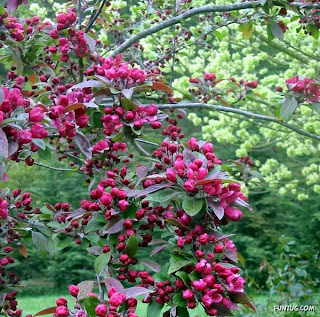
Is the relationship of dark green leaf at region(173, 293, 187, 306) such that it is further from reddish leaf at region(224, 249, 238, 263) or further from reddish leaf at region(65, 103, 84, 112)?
reddish leaf at region(65, 103, 84, 112)

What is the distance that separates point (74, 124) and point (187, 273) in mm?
559

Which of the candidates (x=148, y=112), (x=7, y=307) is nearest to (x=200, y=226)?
(x=148, y=112)

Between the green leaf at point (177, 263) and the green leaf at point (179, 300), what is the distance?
0.23 feet

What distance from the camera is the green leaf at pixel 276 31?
239 centimetres

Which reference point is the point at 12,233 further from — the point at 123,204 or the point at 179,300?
the point at 179,300

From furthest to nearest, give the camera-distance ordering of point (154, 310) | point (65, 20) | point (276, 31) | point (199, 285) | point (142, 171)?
point (276, 31), point (65, 20), point (142, 171), point (154, 310), point (199, 285)

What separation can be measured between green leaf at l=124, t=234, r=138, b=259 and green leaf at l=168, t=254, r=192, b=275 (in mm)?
141

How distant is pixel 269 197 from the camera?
11.2 meters

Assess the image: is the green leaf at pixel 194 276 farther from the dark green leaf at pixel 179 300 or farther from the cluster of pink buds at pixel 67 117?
the cluster of pink buds at pixel 67 117

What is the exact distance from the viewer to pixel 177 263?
3.97ft

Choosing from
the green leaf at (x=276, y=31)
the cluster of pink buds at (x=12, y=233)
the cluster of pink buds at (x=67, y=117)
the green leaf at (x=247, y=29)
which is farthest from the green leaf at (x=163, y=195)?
the green leaf at (x=247, y=29)

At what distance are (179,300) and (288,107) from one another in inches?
42.5

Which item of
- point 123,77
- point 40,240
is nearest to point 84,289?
point 123,77

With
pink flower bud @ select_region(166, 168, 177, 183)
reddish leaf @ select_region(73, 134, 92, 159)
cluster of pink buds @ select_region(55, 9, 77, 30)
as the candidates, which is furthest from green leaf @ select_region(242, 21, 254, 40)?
pink flower bud @ select_region(166, 168, 177, 183)
